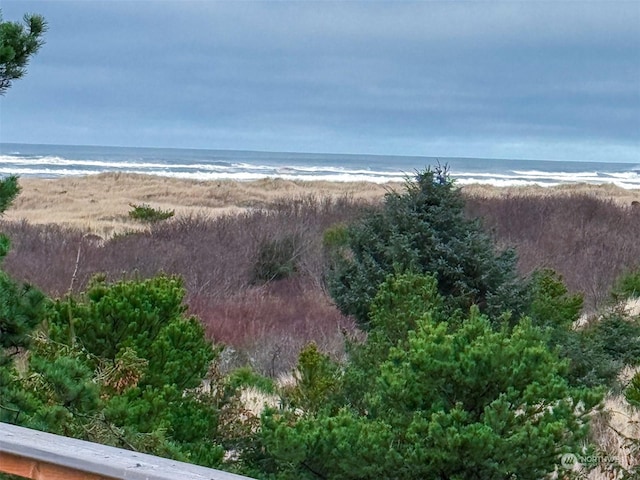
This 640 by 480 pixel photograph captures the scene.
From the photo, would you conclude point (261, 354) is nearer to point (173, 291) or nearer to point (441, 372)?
point (173, 291)

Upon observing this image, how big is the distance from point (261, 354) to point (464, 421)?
515cm

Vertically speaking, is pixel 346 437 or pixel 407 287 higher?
pixel 407 287

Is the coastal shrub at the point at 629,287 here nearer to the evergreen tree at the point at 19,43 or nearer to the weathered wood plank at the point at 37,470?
the evergreen tree at the point at 19,43

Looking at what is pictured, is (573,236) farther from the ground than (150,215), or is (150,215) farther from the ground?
(573,236)

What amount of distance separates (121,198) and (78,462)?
3150 centimetres

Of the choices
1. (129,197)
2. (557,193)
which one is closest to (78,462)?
(557,193)

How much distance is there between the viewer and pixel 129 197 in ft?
108

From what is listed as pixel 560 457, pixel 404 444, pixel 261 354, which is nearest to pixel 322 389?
pixel 404 444

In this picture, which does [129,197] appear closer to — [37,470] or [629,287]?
[629,287]

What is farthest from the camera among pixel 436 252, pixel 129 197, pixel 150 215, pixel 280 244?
pixel 129 197

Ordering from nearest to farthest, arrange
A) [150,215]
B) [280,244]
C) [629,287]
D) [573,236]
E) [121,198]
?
1. [629,287]
2. [280,244]
3. [573,236]
4. [150,215]
5. [121,198]

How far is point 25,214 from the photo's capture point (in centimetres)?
2473

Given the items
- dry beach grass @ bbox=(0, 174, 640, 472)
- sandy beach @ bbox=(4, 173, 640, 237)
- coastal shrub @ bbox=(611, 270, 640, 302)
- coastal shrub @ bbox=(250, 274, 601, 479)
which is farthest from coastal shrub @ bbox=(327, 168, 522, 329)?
sandy beach @ bbox=(4, 173, 640, 237)

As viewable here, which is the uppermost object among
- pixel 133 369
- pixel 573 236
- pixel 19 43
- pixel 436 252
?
pixel 19 43
